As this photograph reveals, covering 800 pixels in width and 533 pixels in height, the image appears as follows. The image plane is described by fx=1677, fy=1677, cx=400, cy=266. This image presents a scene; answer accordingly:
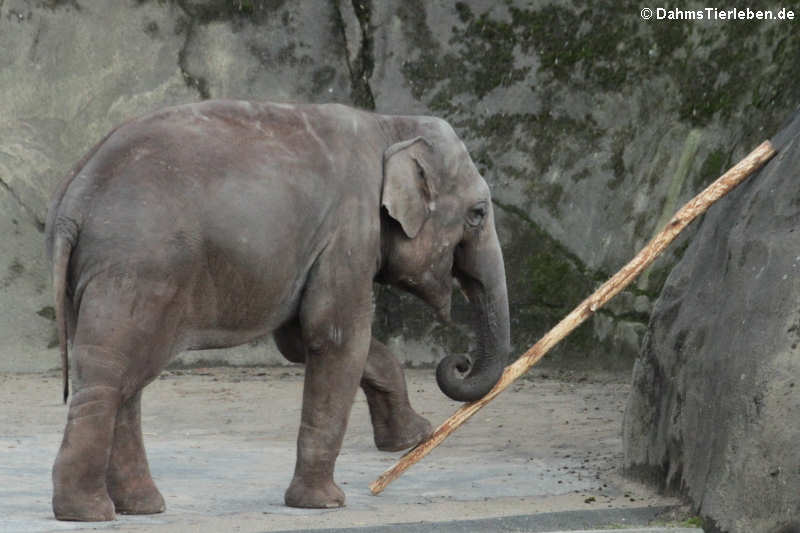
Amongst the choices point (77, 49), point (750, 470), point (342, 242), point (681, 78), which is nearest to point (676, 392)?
point (750, 470)

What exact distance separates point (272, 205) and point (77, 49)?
5.56m

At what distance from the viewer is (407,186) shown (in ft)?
20.9

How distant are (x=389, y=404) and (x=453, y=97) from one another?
4.14 m

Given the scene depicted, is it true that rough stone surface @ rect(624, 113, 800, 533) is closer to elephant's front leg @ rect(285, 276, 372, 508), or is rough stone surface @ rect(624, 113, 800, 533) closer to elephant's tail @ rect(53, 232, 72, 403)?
elephant's front leg @ rect(285, 276, 372, 508)

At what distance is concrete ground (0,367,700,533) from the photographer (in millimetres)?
5957

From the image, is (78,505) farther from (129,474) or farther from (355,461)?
(355,461)

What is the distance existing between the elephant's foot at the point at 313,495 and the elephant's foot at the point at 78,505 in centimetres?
81

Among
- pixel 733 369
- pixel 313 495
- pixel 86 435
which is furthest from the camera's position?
pixel 313 495

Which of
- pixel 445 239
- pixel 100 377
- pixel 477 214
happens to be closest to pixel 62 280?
pixel 100 377

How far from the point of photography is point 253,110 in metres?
6.26

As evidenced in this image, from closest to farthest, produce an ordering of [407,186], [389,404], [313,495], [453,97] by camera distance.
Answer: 1. [313,495]
2. [407,186]
3. [389,404]
4. [453,97]

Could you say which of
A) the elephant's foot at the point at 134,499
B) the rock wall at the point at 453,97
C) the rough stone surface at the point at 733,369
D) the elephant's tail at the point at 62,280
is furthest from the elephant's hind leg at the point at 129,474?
the rock wall at the point at 453,97

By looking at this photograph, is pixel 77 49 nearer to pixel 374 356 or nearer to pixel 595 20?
pixel 595 20

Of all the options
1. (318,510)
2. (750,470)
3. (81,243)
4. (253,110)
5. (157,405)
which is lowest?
(157,405)
